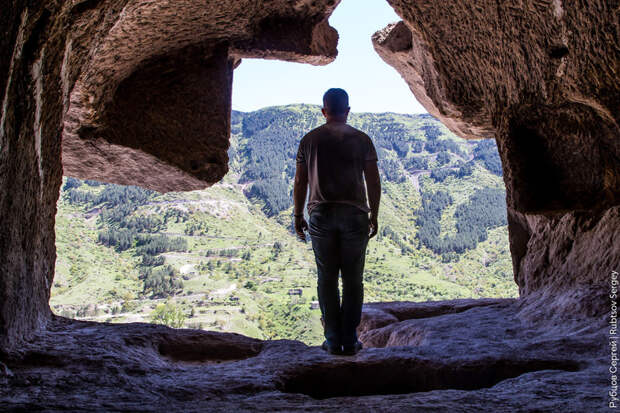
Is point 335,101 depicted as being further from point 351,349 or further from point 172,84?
point 172,84

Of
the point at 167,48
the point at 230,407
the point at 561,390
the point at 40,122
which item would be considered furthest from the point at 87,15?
the point at 561,390

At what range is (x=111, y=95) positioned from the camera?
509 cm

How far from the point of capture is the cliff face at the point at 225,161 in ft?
8.19

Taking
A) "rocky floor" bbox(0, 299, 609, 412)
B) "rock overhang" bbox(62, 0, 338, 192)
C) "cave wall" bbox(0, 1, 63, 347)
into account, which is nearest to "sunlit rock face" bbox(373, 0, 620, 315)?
"rocky floor" bbox(0, 299, 609, 412)

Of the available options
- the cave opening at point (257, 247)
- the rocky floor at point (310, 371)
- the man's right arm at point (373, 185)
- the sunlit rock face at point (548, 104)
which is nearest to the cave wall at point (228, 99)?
the sunlit rock face at point (548, 104)

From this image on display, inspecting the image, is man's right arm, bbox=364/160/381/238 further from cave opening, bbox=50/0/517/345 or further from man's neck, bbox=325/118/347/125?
cave opening, bbox=50/0/517/345

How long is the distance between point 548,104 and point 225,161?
140 inches

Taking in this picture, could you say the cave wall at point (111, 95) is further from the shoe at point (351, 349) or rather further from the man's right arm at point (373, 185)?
the man's right arm at point (373, 185)

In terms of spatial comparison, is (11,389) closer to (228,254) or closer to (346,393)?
(346,393)

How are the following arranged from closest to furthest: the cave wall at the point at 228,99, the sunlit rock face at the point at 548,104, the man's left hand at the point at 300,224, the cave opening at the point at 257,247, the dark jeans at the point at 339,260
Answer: the cave wall at the point at 228,99 < the dark jeans at the point at 339,260 < the man's left hand at the point at 300,224 < the sunlit rock face at the point at 548,104 < the cave opening at the point at 257,247

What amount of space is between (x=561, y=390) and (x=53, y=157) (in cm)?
352

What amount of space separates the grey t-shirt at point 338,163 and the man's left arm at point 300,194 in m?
0.10

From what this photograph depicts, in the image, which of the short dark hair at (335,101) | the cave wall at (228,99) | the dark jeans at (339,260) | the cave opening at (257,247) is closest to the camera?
the cave wall at (228,99)

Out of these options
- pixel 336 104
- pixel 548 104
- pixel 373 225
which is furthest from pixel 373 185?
pixel 548 104
